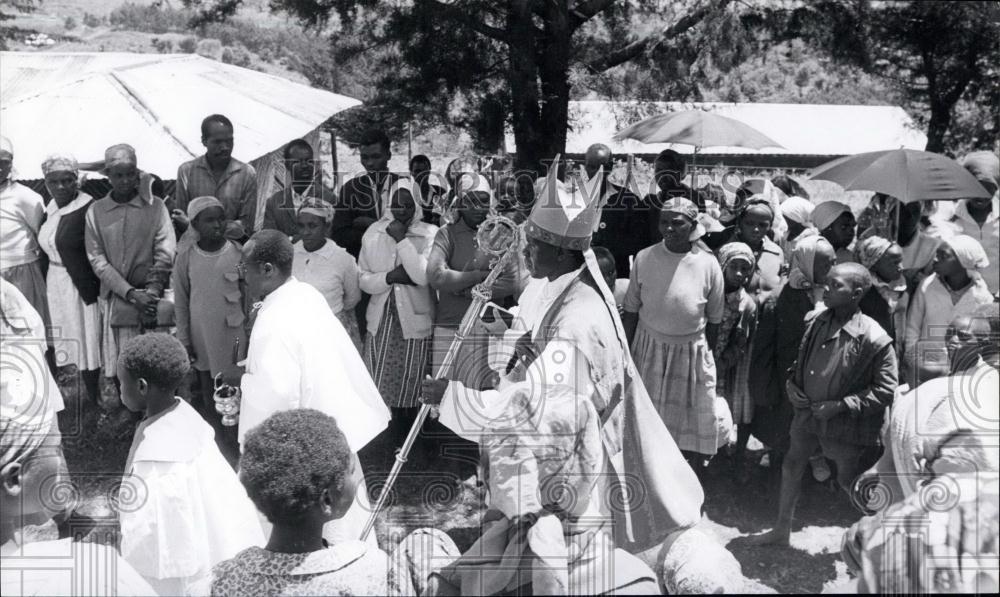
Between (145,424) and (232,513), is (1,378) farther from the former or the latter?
(232,513)

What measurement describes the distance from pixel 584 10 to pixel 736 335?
4014 mm

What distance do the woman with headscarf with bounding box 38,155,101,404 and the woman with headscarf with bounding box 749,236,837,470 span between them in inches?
178

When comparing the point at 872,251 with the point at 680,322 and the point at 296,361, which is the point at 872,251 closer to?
the point at 680,322

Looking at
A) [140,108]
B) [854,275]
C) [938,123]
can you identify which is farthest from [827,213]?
[938,123]

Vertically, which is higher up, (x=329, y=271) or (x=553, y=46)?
(x=553, y=46)

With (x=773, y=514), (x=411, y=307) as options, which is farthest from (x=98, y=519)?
(x=773, y=514)

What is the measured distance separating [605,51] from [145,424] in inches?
256

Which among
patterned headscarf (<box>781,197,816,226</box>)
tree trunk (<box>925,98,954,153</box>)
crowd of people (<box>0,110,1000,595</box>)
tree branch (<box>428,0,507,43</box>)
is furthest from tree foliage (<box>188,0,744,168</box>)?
tree trunk (<box>925,98,954,153</box>)

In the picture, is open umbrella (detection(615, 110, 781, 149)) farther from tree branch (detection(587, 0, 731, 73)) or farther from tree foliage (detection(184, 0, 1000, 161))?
tree branch (detection(587, 0, 731, 73))

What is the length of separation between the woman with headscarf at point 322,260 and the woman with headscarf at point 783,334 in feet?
8.66

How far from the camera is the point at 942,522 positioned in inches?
88.3

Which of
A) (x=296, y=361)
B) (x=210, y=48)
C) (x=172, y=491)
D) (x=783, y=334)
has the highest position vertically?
(x=210, y=48)

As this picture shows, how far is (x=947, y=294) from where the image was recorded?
5.31 metres

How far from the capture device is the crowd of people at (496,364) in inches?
103
